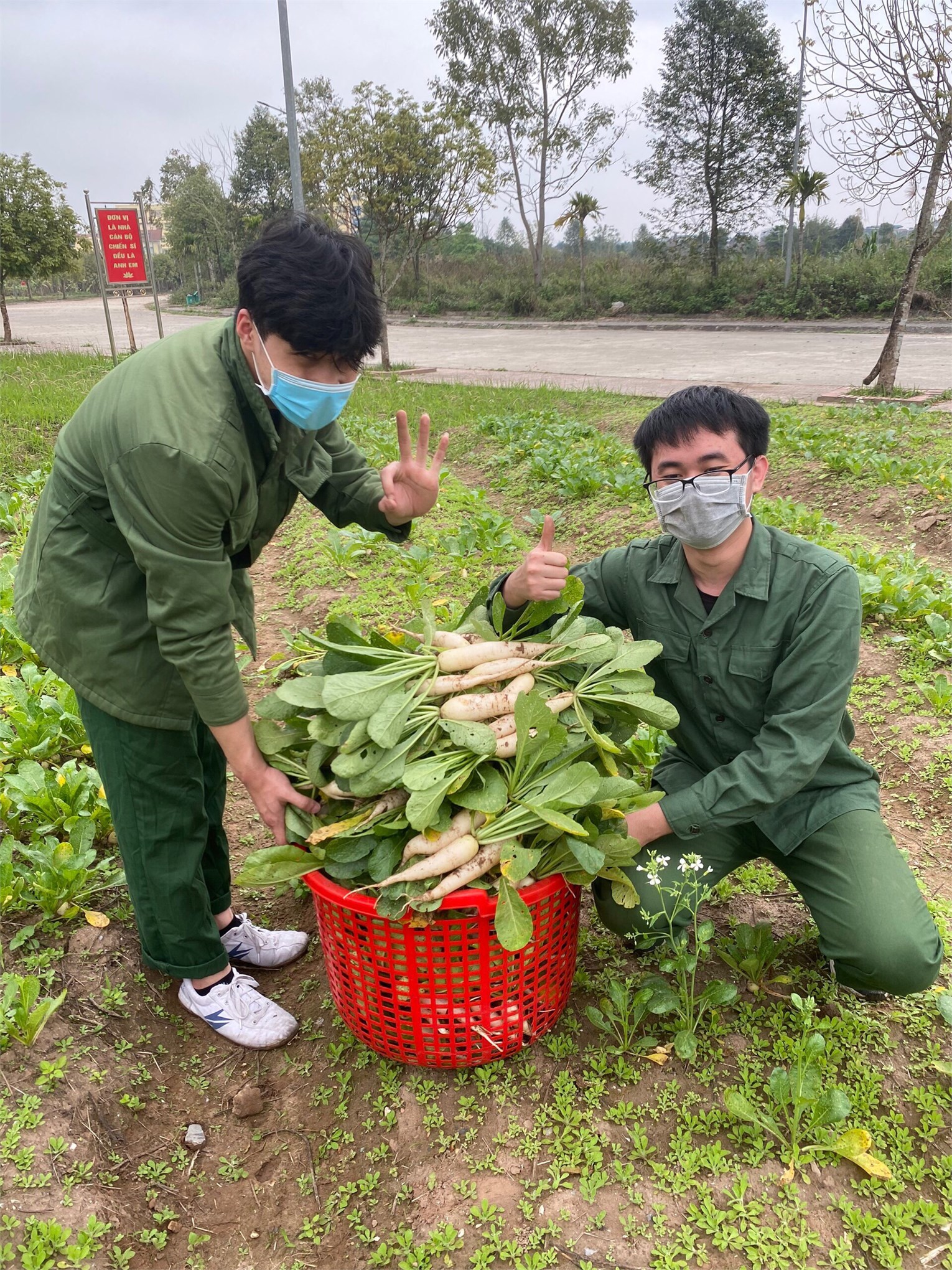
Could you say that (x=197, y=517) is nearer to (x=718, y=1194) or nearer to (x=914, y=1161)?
(x=718, y=1194)

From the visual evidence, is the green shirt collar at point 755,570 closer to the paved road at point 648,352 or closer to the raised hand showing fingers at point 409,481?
the raised hand showing fingers at point 409,481

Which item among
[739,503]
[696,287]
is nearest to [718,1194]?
[739,503]

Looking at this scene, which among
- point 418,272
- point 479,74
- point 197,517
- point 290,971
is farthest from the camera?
point 418,272

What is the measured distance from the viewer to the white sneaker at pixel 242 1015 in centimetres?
219

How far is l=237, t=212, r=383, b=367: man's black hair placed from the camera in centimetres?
156

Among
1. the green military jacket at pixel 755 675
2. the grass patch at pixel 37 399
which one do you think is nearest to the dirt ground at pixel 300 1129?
the green military jacket at pixel 755 675

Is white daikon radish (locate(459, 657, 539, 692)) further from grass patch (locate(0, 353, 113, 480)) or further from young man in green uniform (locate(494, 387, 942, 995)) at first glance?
grass patch (locate(0, 353, 113, 480))

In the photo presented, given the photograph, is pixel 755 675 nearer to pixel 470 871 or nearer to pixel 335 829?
pixel 470 871

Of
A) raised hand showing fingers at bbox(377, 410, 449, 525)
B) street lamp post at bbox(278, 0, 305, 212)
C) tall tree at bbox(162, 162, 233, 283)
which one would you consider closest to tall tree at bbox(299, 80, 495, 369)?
street lamp post at bbox(278, 0, 305, 212)

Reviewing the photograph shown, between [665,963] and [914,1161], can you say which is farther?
[665,963]

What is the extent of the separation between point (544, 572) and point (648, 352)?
1686cm

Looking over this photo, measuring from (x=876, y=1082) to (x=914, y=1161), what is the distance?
178 millimetres

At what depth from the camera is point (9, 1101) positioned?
1.92 metres

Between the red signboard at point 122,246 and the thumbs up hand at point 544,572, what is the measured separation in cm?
1183
